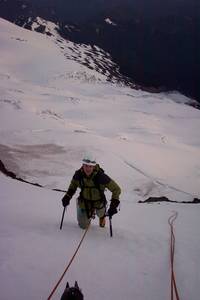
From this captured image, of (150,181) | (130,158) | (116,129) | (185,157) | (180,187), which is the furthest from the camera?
(116,129)

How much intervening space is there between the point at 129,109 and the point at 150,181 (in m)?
38.0

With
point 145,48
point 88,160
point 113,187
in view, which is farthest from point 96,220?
point 145,48

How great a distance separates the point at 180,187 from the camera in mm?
22703

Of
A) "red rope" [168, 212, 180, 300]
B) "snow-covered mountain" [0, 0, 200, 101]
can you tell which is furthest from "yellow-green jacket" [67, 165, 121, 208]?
"snow-covered mountain" [0, 0, 200, 101]

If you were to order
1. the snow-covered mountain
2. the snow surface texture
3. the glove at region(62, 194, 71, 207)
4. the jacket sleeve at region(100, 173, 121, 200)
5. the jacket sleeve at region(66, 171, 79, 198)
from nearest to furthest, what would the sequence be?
the snow surface texture → the jacket sleeve at region(100, 173, 121, 200) → the jacket sleeve at region(66, 171, 79, 198) → the glove at region(62, 194, 71, 207) → the snow-covered mountain

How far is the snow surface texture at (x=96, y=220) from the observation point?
5406mm

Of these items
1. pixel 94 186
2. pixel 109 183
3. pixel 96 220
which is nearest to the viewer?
pixel 109 183

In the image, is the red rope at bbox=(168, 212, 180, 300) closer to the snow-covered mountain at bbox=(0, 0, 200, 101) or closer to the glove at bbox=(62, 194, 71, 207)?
the glove at bbox=(62, 194, 71, 207)

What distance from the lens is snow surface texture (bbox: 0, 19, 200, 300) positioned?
5.41 meters

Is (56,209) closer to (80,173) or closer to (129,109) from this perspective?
(80,173)

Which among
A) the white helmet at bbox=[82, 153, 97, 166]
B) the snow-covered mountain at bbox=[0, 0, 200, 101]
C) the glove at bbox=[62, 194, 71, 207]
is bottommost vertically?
the glove at bbox=[62, 194, 71, 207]

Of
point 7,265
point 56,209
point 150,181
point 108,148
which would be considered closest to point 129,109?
point 108,148

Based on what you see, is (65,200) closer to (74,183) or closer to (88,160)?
(74,183)

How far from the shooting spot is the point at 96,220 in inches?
359
